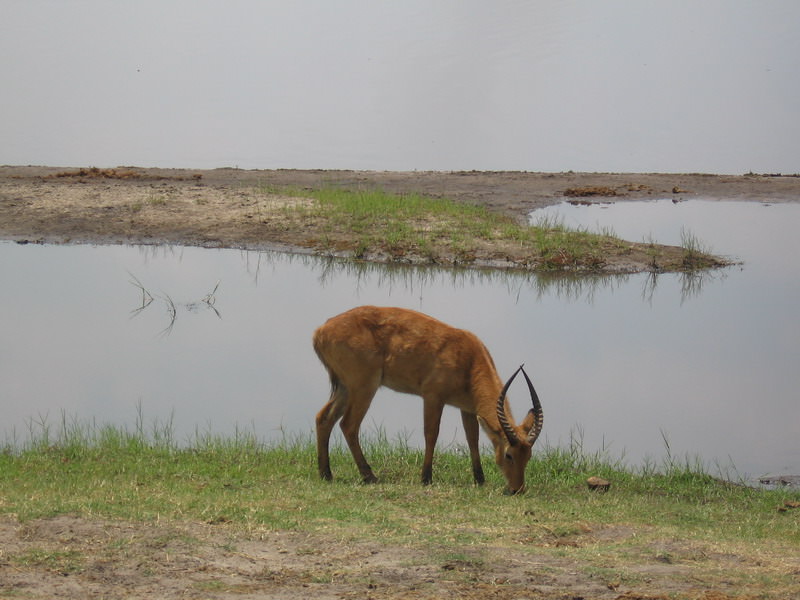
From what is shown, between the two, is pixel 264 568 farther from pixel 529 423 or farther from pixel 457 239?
pixel 457 239

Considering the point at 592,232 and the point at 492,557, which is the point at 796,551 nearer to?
the point at 492,557

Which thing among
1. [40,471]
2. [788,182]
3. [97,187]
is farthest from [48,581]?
[788,182]

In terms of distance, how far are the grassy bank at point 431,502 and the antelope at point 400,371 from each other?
Result: 37cm

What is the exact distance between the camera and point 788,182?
27.6m

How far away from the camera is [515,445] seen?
8680mm

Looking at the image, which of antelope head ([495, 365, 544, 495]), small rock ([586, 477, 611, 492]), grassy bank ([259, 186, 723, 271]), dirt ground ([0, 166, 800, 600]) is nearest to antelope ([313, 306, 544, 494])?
antelope head ([495, 365, 544, 495])

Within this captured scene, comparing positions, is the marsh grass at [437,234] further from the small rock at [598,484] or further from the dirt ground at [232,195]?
the small rock at [598,484]

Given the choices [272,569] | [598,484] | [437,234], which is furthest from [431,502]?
[437,234]

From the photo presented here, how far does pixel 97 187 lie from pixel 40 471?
1508 centimetres

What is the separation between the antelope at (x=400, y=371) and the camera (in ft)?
30.2

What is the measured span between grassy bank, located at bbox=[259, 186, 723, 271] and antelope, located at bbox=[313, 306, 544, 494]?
9825mm

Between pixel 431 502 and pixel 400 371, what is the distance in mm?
1462

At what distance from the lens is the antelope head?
8641 millimetres

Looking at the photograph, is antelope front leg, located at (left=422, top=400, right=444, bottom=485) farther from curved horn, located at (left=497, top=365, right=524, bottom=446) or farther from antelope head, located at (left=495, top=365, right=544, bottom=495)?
curved horn, located at (left=497, top=365, right=524, bottom=446)
